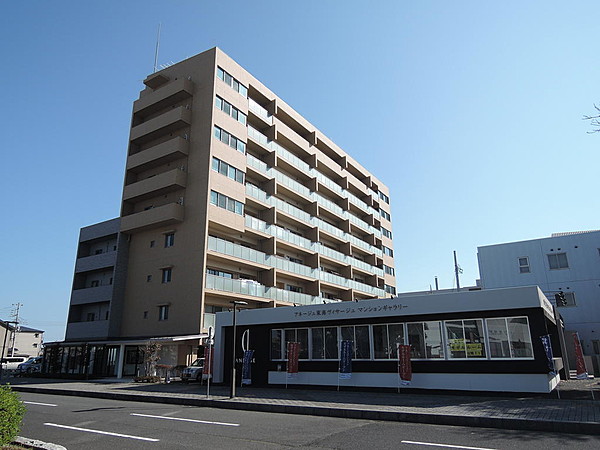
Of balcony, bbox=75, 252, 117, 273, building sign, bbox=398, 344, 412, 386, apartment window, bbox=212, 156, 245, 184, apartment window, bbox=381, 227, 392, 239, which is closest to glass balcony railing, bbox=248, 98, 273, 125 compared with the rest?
apartment window, bbox=212, 156, 245, 184

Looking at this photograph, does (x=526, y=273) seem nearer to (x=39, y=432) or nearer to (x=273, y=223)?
(x=273, y=223)

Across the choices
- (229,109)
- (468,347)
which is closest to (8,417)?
(468,347)

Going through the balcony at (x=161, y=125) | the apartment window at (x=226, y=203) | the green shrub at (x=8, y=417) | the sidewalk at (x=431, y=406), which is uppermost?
the balcony at (x=161, y=125)

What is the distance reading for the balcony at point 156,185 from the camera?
3384 cm

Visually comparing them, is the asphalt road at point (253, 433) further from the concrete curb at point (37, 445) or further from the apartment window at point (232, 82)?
the apartment window at point (232, 82)

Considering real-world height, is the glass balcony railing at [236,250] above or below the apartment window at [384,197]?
below

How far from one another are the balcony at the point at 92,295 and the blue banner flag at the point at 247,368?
18.1m

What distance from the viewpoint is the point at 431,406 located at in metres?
14.0

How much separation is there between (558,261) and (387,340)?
23.2 m

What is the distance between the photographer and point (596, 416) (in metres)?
11.2

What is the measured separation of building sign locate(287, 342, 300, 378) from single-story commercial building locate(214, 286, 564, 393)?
354 millimetres

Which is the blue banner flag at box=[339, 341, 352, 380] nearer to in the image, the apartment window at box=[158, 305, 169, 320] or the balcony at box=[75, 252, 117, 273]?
the apartment window at box=[158, 305, 169, 320]

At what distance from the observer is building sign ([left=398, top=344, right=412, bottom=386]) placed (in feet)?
60.1

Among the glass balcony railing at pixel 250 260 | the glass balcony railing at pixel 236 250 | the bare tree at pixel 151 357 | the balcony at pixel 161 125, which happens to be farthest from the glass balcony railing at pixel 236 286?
the balcony at pixel 161 125
